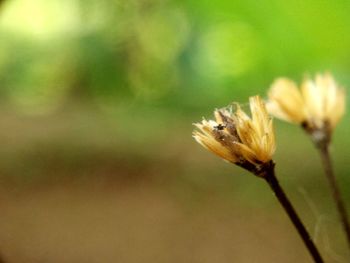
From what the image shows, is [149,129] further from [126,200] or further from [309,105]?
[309,105]

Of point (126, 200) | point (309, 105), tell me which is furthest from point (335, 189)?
point (126, 200)

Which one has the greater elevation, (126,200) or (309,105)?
(126,200)

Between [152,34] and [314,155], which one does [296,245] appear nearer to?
[314,155]

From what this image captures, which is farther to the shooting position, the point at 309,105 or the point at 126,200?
the point at 126,200

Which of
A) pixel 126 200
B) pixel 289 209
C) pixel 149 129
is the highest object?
pixel 149 129

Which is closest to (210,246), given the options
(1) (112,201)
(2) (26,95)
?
(1) (112,201)

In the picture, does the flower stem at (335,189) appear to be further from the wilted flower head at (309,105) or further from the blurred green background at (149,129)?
the blurred green background at (149,129)

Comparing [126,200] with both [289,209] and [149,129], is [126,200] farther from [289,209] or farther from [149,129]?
[289,209]

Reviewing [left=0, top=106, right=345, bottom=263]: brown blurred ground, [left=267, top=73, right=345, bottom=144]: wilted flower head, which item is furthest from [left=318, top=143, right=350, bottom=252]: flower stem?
[left=0, top=106, right=345, bottom=263]: brown blurred ground
